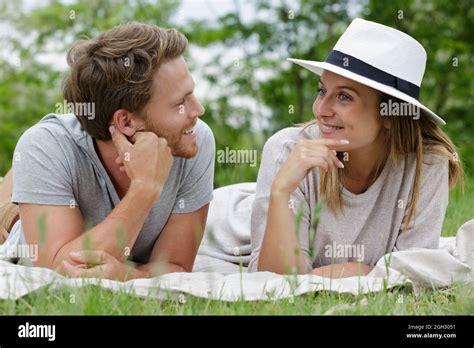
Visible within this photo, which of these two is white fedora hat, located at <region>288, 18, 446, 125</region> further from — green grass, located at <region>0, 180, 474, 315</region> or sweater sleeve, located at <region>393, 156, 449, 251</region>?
green grass, located at <region>0, 180, 474, 315</region>

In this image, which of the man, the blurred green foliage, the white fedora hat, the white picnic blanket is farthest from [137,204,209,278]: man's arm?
the blurred green foliage

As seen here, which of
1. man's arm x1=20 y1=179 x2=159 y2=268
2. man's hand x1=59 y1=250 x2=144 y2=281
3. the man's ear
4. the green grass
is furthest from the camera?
the man's ear

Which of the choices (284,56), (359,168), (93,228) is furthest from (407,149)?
(284,56)

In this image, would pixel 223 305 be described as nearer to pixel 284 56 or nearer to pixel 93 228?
pixel 93 228

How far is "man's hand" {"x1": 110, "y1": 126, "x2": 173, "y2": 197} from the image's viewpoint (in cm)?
317

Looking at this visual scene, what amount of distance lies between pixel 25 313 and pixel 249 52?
656 centimetres

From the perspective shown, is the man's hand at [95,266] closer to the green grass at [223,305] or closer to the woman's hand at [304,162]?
the green grass at [223,305]

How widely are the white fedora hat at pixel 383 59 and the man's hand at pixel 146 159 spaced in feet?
2.22

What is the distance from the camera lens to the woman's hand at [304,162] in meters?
3.12

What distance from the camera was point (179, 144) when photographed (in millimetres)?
3309

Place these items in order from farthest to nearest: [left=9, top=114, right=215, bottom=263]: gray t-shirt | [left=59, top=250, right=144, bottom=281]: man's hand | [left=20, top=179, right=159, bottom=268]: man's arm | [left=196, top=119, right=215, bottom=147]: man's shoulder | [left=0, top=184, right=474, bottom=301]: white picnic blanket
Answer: [left=196, top=119, right=215, bottom=147]: man's shoulder
[left=9, top=114, right=215, bottom=263]: gray t-shirt
[left=20, top=179, right=159, bottom=268]: man's arm
[left=59, top=250, right=144, bottom=281]: man's hand
[left=0, top=184, right=474, bottom=301]: white picnic blanket

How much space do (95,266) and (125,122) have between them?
66 cm

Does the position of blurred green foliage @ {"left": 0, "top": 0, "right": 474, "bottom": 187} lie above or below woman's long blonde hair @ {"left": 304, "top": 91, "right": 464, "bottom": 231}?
above

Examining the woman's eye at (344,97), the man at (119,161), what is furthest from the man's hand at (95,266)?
the woman's eye at (344,97)
